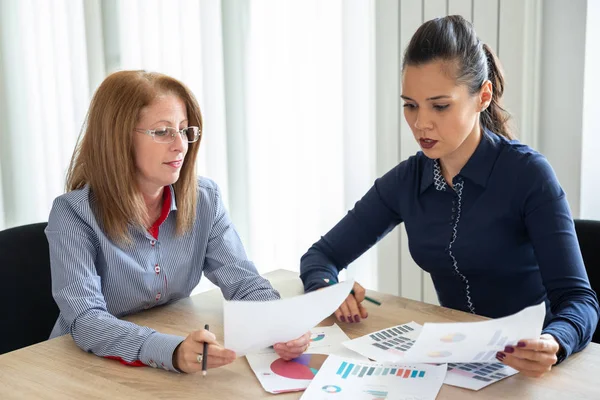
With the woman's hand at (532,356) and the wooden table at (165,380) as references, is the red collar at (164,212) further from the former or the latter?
the woman's hand at (532,356)

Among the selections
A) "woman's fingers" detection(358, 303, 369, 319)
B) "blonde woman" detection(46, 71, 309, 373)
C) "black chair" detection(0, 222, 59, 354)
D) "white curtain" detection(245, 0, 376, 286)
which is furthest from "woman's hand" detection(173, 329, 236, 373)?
"white curtain" detection(245, 0, 376, 286)

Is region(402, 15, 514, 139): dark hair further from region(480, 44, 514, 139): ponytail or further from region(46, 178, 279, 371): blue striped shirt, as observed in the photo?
region(46, 178, 279, 371): blue striped shirt

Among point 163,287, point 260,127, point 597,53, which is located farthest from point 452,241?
point 260,127

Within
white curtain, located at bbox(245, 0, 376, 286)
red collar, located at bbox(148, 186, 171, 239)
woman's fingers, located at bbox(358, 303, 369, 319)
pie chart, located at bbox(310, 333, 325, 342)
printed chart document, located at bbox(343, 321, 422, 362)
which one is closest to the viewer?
printed chart document, located at bbox(343, 321, 422, 362)

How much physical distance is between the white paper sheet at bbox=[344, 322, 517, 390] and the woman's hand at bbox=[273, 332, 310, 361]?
11 cm

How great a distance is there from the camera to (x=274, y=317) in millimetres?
1227

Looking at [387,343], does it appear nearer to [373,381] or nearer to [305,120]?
[373,381]

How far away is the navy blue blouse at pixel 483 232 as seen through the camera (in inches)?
58.0

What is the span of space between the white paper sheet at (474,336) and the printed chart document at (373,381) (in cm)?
5

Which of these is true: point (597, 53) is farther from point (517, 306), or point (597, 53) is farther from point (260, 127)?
point (260, 127)

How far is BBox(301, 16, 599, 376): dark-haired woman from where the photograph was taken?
1.50m

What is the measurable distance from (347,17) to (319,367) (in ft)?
7.25

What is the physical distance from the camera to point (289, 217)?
3275 mm

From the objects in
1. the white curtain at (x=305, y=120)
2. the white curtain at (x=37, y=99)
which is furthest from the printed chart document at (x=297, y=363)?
the white curtain at (x=305, y=120)
